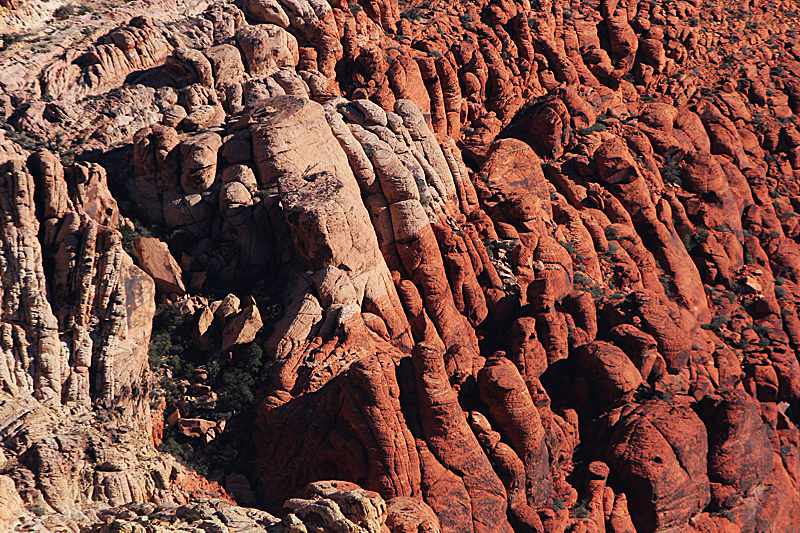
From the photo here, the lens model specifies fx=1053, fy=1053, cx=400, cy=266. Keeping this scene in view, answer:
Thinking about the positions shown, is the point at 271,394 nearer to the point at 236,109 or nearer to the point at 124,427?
the point at 124,427

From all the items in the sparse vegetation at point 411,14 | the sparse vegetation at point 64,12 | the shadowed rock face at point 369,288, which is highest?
the sparse vegetation at point 64,12

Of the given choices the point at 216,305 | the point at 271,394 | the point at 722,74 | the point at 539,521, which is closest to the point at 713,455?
the point at 539,521

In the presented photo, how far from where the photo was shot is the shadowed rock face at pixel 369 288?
4681 cm

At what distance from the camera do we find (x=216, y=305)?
5303cm

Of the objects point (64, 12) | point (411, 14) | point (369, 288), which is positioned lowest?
point (369, 288)

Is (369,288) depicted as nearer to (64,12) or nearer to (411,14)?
(411,14)

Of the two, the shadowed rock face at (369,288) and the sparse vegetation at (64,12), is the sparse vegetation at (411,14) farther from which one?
the sparse vegetation at (64,12)

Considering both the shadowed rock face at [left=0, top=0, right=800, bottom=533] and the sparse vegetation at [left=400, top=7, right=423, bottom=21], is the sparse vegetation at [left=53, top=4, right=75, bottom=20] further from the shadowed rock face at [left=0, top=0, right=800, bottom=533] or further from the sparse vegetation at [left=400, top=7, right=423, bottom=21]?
the sparse vegetation at [left=400, top=7, right=423, bottom=21]

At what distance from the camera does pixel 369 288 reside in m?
53.9

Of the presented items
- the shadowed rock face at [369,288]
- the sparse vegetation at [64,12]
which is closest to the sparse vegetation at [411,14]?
the shadowed rock face at [369,288]

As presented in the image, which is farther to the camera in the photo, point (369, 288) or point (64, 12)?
point (64, 12)

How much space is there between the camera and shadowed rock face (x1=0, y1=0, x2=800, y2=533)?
46812 mm

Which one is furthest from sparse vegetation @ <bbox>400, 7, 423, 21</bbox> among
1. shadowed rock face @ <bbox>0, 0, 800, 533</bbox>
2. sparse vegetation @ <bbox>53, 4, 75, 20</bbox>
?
sparse vegetation @ <bbox>53, 4, 75, 20</bbox>

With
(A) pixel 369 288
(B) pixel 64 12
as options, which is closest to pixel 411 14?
(B) pixel 64 12
